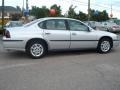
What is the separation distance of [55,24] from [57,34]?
0.44 meters

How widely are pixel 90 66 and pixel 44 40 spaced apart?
2.24 metres

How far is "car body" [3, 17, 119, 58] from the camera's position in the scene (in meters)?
9.37

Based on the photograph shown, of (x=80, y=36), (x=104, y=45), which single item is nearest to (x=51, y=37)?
(x=80, y=36)

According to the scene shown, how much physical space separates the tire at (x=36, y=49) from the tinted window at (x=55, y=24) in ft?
2.29

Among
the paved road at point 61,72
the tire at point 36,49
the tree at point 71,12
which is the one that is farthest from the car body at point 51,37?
the tree at point 71,12

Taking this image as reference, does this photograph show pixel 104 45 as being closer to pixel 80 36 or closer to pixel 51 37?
pixel 80 36

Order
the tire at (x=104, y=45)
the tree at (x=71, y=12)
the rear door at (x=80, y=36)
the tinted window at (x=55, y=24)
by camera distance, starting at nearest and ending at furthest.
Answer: the tinted window at (x=55, y=24) < the rear door at (x=80, y=36) < the tire at (x=104, y=45) < the tree at (x=71, y=12)

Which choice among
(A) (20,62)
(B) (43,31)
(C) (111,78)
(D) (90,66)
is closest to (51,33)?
(B) (43,31)

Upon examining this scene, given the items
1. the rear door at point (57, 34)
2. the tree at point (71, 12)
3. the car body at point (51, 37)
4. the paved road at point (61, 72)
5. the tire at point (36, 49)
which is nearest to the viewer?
the paved road at point (61, 72)

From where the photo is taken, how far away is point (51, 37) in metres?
9.73

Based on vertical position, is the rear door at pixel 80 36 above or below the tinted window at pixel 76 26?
below

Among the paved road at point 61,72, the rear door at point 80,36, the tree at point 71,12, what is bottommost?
the paved road at point 61,72

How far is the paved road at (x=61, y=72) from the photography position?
19.8 feet

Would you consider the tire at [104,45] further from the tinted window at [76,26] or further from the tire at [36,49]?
the tire at [36,49]
